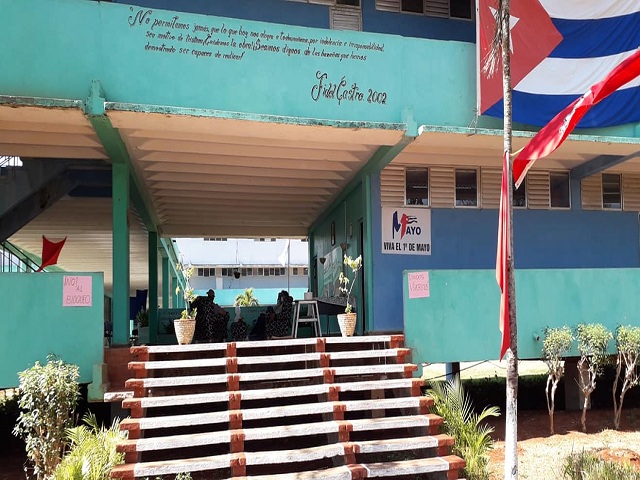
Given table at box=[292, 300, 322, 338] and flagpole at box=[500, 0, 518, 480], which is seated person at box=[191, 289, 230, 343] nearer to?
table at box=[292, 300, 322, 338]

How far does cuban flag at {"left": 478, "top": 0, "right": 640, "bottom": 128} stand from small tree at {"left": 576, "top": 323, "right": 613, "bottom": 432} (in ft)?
11.1

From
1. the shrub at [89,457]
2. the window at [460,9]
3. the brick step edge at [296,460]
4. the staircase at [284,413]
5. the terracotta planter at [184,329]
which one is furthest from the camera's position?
the window at [460,9]

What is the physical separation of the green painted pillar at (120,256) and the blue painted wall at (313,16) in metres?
3.29

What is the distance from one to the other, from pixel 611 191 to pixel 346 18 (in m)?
6.46

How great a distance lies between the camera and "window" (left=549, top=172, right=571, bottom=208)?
11.3 metres

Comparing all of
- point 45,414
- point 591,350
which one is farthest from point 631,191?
point 45,414

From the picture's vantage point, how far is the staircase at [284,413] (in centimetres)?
614

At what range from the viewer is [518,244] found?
1087cm

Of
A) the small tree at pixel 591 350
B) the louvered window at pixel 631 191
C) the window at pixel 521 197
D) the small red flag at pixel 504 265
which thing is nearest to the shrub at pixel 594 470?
the small red flag at pixel 504 265

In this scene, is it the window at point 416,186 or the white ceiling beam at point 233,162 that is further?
the window at point 416,186

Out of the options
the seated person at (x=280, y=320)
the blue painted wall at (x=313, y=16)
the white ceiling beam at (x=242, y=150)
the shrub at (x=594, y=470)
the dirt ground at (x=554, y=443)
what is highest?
the blue painted wall at (x=313, y=16)

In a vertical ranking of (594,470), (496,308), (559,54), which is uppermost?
(559,54)

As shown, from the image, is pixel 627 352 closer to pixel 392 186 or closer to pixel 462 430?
pixel 462 430

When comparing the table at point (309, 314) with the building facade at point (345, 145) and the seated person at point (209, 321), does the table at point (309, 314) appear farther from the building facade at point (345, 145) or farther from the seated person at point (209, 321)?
the seated person at point (209, 321)
